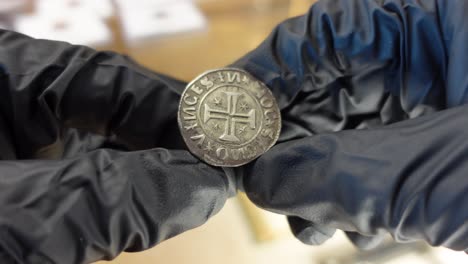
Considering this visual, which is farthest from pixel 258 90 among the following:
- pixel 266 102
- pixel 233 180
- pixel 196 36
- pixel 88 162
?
pixel 196 36

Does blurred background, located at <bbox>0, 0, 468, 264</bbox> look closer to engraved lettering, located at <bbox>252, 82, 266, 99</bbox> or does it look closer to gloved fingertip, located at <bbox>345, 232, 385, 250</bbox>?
gloved fingertip, located at <bbox>345, 232, 385, 250</bbox>

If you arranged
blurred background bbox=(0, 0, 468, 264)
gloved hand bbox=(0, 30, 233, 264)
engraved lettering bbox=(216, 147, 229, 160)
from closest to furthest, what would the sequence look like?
1. gloved hand bbox=(0, 30, 233, 264)
2. engraved lettering bbox=(216, 147, 229, 160)
3. blurred background bbox=(0, 0, 468, 264)

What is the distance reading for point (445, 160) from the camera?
47 centimetres

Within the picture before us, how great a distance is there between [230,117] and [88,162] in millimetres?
193

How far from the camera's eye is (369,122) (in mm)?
675

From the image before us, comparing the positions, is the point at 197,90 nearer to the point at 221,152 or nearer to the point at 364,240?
the point at 221,152

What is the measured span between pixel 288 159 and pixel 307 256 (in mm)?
367

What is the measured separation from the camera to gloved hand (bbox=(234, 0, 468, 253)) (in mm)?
478

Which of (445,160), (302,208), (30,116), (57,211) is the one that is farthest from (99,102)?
(445,160)

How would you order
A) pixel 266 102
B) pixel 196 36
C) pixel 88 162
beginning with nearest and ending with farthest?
pixel 88 162
pixel 266 102
pixel 196 36

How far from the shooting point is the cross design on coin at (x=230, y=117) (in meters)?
0.56

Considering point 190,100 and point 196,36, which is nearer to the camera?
point 190,100

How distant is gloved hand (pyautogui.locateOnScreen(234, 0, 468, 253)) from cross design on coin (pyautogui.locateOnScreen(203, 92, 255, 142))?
5cm

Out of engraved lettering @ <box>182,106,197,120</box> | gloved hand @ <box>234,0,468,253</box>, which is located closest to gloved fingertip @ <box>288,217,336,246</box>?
gloved hand @ <box>234,0,468,253</box>
